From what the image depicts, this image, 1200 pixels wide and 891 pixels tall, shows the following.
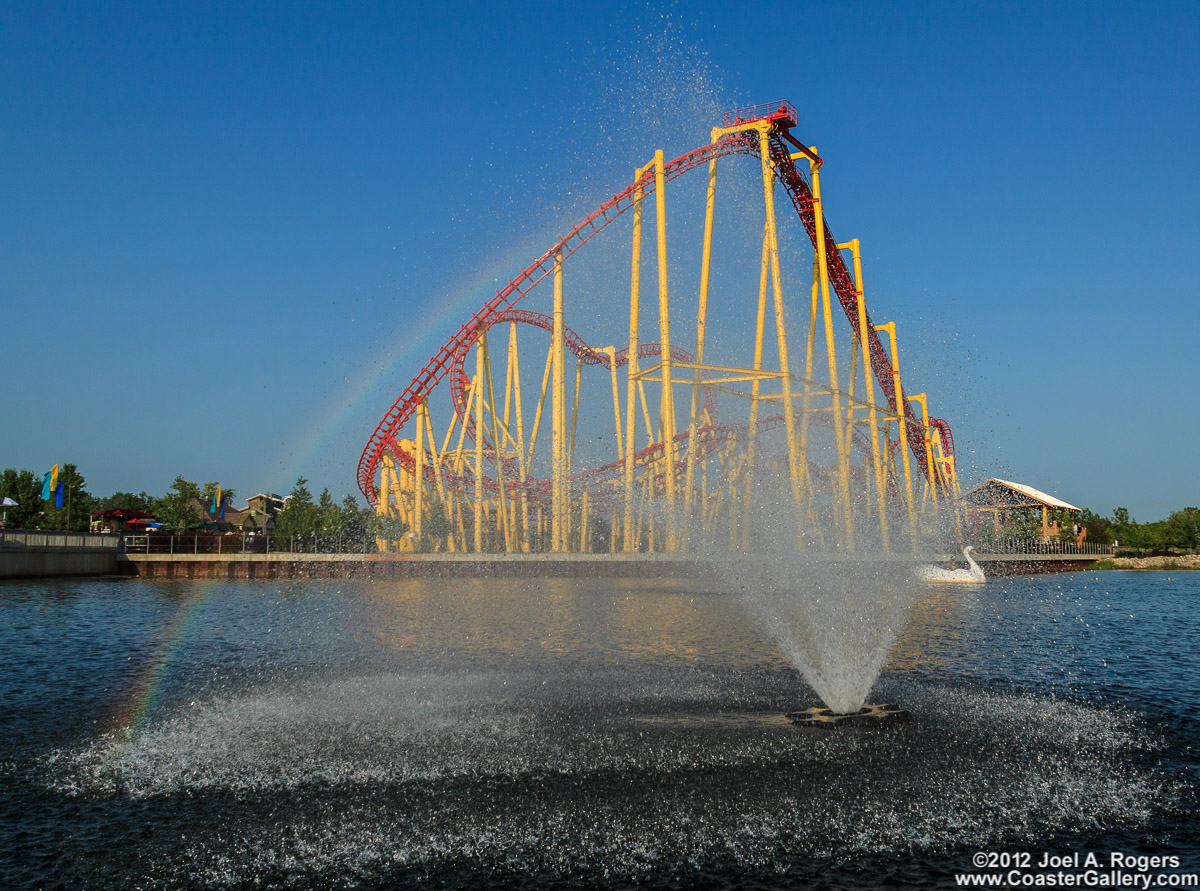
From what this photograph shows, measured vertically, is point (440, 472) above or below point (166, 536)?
above

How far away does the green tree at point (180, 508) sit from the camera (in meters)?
58.9

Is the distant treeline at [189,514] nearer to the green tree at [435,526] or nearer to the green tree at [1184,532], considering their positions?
the green tree at [435,526]

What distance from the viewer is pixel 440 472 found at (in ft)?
128

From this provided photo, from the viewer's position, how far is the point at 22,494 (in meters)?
55.5

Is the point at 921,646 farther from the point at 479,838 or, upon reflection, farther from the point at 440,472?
the point at 440,472

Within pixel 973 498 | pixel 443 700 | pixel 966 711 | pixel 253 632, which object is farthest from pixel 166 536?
pixel 973 498

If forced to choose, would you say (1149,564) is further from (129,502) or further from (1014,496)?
(129,502)

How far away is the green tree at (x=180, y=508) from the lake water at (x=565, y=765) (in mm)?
49122

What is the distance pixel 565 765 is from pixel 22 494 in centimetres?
6139

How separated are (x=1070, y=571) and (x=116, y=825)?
49822 mm

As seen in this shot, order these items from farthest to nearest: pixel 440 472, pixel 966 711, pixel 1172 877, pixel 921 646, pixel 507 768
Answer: pixel 440 472
pixel 921 646
pixel 966 711
pixel 507 768
pixel 1172 877

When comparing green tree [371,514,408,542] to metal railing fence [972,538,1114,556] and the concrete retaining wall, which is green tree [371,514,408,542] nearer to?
the concrete retaining wall

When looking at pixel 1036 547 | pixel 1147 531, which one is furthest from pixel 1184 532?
pixel 1036 547

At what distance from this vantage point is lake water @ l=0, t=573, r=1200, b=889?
500cm
